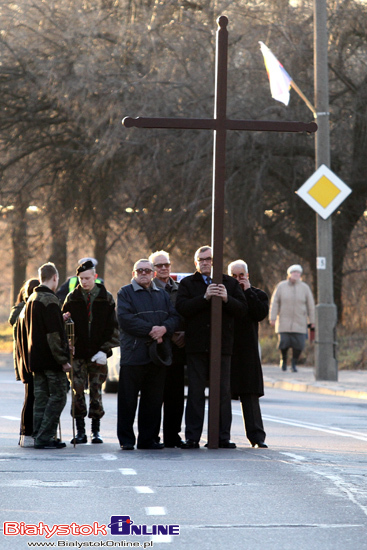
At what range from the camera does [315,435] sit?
12.7 meters

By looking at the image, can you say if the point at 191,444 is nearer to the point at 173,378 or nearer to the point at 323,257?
the point at 173,378

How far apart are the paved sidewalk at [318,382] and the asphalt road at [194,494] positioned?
18.9 feet

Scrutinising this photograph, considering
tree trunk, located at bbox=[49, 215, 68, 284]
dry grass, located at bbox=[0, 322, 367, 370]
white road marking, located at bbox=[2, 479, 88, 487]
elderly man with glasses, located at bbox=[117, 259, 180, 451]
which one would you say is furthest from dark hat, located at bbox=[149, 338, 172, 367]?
tree trunk, located at bbox=[49, 215, 68, 284]

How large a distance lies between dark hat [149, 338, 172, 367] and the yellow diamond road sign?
9.59m

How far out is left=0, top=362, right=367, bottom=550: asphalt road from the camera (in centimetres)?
700

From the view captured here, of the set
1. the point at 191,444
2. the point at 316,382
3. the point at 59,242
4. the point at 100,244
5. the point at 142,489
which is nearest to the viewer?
the point at 142,489

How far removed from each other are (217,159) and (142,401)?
8.22 feet

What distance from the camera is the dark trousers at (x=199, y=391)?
11.4 meters

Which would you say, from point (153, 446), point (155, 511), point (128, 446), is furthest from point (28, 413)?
point (155, 511)

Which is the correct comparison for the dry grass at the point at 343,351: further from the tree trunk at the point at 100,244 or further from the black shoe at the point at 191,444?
the black shoe at the point at 191,444

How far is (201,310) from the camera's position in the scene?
11.3m

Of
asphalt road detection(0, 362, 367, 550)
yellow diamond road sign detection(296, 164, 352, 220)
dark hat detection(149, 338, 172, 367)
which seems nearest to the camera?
asphalt road detection(0, 362, 367, 550)

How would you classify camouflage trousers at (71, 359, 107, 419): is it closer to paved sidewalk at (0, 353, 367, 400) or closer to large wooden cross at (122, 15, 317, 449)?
large wooden cross at (122, 15, 317, 449)

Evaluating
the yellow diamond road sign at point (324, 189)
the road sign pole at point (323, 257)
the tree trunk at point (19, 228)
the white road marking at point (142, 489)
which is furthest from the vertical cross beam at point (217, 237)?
the tree trunk at point (19, 228)
